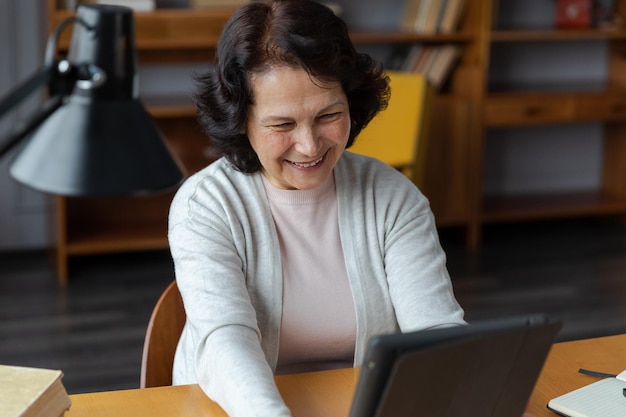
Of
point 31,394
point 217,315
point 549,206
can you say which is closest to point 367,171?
point 217,315

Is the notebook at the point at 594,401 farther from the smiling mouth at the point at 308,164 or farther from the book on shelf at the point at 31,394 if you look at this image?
the book on shelf at the point at 31,394

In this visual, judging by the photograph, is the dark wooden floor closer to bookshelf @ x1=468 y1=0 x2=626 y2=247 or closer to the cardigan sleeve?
bookshelf @ x1=468 y1=0 x2=626 y2=247

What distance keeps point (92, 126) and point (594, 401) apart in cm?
89

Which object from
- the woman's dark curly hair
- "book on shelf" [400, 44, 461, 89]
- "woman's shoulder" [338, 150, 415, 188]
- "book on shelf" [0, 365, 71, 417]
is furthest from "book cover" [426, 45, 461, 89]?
"book on shelf" [0, 365, 71, 417]

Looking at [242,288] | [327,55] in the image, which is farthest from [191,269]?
[327,55]

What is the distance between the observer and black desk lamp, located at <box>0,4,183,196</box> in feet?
2.96

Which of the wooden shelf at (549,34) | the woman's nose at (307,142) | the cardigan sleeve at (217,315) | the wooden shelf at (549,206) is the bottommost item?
the wooden shelf at (549,206)

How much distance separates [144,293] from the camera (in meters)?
4.07

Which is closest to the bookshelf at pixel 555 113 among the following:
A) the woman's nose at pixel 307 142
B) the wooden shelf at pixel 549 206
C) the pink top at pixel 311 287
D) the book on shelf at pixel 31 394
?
the wooden shelf at pixel 549 206

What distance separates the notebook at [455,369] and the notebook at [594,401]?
260 millimetres

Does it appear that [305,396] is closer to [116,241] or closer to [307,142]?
[307,142]

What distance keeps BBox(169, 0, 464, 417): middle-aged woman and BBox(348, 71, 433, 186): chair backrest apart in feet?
7.48

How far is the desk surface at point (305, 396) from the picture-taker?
1.44 meters

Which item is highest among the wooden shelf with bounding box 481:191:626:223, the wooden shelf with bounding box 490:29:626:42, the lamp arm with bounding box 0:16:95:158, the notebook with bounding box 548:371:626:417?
the lamp arm with bounding box 0:16:95:158
